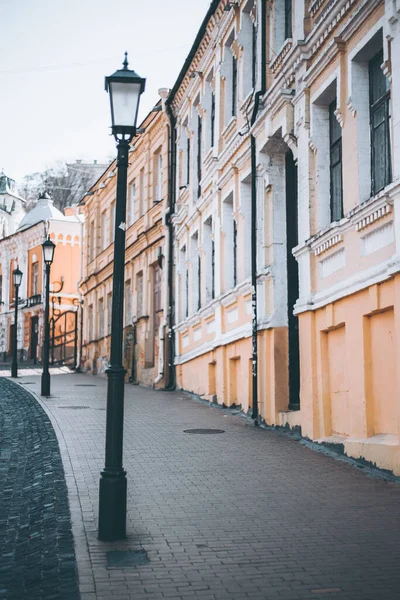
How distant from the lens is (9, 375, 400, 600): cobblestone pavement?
17.0 feet

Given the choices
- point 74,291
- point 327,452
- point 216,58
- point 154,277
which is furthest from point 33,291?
point 327,452

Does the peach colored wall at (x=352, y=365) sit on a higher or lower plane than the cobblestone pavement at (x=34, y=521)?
higher

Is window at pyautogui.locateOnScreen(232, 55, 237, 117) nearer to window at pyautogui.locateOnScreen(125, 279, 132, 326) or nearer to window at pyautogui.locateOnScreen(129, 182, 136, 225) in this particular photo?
window at pyautogui.locateOnScreen(129, 182, 136, 225)

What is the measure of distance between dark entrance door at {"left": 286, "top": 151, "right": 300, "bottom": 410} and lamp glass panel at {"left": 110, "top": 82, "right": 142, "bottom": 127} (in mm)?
6649

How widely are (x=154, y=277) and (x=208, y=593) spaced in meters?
20.6

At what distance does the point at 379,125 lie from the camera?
960cm

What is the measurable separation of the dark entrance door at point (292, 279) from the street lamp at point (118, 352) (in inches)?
249

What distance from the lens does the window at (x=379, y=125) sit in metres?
9.34

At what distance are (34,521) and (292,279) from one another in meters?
7.35

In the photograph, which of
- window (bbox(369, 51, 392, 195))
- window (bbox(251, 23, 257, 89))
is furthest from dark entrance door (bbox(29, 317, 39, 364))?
window (bbox(369, 51, 392, 195))

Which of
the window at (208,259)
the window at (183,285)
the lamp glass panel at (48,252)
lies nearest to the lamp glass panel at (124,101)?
the window at (208,259)

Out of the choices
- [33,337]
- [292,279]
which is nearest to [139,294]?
[292,279]

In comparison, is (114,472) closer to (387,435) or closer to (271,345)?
(387,435)

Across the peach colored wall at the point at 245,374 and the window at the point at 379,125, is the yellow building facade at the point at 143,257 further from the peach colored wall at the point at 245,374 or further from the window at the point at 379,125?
the window at the point at 379,125
